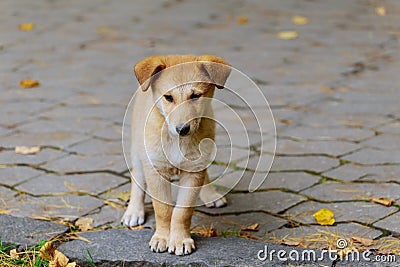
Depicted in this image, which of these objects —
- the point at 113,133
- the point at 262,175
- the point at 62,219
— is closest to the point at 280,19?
the point at 113,133

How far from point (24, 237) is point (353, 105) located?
9.21 ft

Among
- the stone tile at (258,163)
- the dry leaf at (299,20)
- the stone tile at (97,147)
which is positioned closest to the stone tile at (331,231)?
the stone tile at (258,163)

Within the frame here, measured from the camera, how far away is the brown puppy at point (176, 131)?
306 cm

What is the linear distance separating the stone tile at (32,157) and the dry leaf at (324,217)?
1.70 meters

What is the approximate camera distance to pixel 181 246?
126 inches

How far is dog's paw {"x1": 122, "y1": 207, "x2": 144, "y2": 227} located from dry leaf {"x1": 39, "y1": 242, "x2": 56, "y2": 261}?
446mm

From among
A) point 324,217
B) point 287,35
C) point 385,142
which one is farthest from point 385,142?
point 287,35

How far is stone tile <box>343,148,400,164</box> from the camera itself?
4.29 meters

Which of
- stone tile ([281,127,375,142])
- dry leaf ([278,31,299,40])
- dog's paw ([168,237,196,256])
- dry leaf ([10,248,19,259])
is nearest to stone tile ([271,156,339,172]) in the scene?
stone tile ([281,127,375,142])

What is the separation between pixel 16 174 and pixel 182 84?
5.26ft

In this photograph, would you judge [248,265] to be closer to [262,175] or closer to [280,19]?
[262,175]

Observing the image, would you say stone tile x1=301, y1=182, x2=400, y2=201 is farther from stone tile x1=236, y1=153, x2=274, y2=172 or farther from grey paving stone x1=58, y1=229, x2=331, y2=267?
grey paving stone x1=58, y1=229, x2=331, y2=267

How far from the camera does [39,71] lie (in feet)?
21.0

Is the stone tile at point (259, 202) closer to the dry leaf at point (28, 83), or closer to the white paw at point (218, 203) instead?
the white paw at point (218, 203)
